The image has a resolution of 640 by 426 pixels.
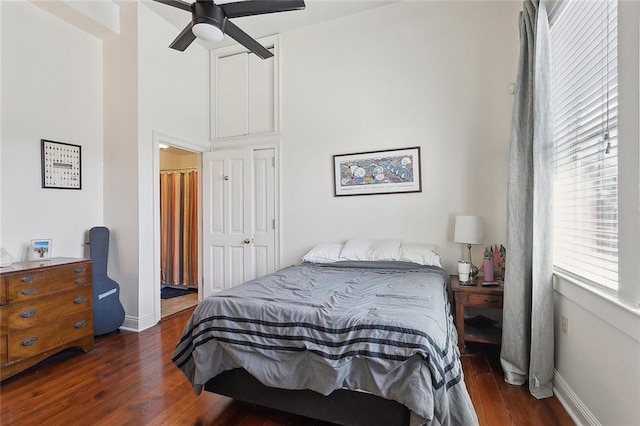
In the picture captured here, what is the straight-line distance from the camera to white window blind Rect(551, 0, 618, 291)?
5.14ft

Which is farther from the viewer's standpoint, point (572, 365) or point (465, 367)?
point (465, 367)

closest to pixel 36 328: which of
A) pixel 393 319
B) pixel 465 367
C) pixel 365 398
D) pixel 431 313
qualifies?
pixel 365 398

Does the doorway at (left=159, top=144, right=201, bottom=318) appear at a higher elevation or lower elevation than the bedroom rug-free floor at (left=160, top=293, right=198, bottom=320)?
higher

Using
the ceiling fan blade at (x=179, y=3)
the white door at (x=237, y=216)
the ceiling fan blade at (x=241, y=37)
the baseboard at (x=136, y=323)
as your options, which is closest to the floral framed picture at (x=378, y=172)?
the white door at (x=237, y=216)

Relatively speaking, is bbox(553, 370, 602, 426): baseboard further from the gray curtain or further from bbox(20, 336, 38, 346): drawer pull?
bbox(20, 336, 38, 346): drawer pull

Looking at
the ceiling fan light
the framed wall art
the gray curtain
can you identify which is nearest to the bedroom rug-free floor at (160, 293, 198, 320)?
the framed wall art

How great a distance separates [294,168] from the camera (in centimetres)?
381

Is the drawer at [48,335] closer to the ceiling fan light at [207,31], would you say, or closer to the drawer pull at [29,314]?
the drawer pull at [29,314]

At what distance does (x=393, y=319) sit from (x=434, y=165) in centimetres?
216

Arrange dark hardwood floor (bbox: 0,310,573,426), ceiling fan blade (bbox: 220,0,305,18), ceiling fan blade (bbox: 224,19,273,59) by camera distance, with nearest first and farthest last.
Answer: dark hardwood floor (bbox: 0,310,573,426) < ceiling fan blade (bbox: 220,0,305,18) < ceiling fan blade (bbox: 224,19,273,59)

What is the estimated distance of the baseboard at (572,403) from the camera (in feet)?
5.41

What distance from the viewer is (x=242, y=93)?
162 inches

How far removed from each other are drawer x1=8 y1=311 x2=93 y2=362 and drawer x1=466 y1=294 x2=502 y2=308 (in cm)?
331

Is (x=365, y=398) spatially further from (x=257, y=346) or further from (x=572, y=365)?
(x=572, y=365)
